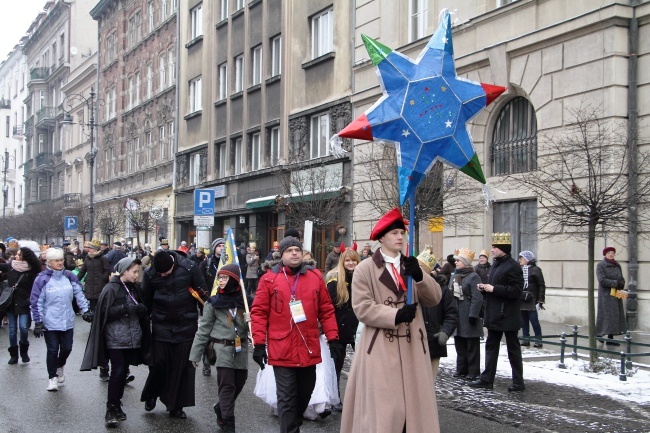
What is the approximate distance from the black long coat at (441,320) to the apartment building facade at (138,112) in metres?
29.4

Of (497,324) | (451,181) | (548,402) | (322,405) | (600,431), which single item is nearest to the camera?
(600,431)

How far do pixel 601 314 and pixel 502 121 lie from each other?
22.6ft

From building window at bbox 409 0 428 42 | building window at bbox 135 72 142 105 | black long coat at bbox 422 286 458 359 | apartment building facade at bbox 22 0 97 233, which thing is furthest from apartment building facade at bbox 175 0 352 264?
apartment building facade at bbox 22 0 97 233

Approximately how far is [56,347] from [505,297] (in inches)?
215

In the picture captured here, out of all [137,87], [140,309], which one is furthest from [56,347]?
[137,87]

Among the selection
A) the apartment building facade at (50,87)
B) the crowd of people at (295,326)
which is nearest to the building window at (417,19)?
the crowd of people at (295,326)

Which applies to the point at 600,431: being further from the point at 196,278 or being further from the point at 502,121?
the point at 502,121

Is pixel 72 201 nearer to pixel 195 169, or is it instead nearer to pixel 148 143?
pixel 148 143

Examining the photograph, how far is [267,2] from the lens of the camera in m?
32.3

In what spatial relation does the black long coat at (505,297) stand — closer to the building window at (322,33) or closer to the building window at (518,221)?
the building window at (518,221)

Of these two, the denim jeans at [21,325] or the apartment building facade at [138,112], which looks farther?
the apartment building facade at [138,112]

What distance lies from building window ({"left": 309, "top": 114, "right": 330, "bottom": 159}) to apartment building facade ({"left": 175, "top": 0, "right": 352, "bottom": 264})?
36mm

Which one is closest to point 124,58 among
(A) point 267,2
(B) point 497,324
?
(A) point 267,2

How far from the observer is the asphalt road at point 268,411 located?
8.52m
